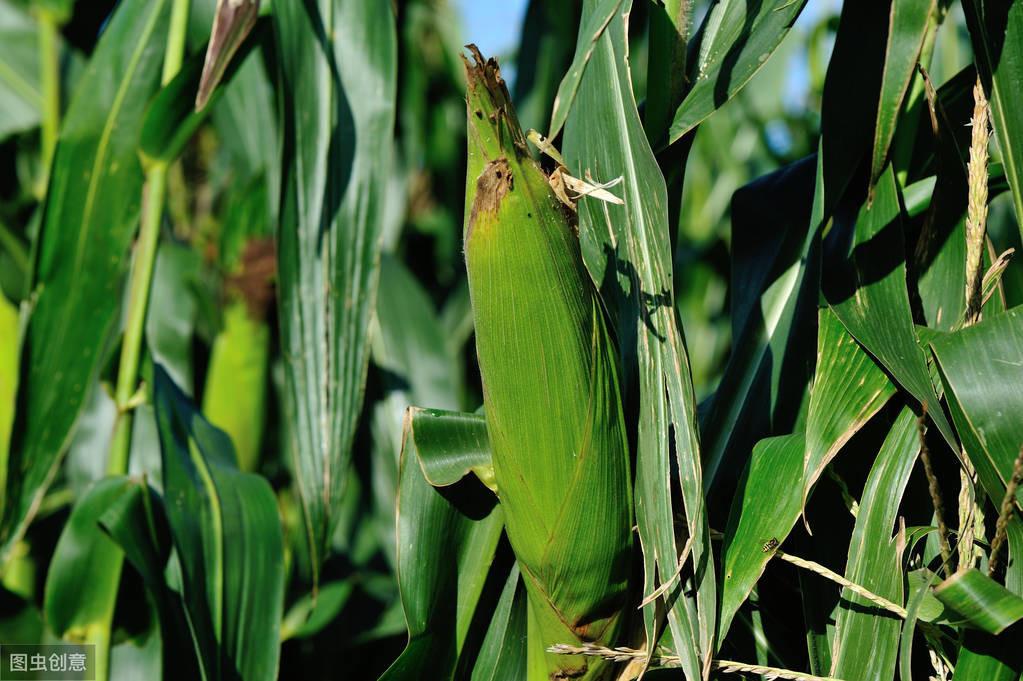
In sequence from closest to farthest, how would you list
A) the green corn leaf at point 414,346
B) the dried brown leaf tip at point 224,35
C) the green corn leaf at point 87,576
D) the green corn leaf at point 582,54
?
the green corn leaf at point 582,54 < the dried brown leaf tip at point 224,35 < the green corn leaf at point 87,576 < the green corn leaf at point 414,346

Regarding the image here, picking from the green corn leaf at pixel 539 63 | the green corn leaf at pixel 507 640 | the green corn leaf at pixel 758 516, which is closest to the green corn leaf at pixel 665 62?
the green corn leaf at pixel 758 516

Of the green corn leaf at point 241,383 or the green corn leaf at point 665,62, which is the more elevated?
the green corn leaf at point 665,62

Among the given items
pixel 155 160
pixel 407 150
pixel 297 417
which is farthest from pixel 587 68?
pixel 407 150

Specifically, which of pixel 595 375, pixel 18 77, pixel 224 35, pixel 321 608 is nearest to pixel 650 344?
pixel 595 375

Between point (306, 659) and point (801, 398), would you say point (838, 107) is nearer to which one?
point (801, 398)

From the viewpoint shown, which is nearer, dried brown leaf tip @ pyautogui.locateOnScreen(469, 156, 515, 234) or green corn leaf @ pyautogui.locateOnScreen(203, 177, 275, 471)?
dried brown leaf tip @ pyautogui.locateOnScreen(469, 156, 515, 234)

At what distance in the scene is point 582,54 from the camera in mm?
553

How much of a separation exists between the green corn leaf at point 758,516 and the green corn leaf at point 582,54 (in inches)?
9.9

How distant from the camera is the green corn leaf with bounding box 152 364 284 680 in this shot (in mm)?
731

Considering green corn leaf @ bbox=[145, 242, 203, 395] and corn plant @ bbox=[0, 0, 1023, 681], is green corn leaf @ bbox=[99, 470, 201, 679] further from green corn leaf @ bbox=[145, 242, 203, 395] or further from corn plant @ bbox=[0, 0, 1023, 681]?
green corn leaf @ bbox=[145, 242, 203, 395]

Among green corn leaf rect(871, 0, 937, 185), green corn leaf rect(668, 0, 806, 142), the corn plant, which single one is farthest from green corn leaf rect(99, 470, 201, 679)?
green corn leaf rect(871, 0, 937, 185)

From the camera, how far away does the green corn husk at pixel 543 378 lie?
1.47 ft

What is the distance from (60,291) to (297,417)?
0.31 metres

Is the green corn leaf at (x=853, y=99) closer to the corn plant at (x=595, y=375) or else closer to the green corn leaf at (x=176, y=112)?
the corn plant at (x=595, y=375)
